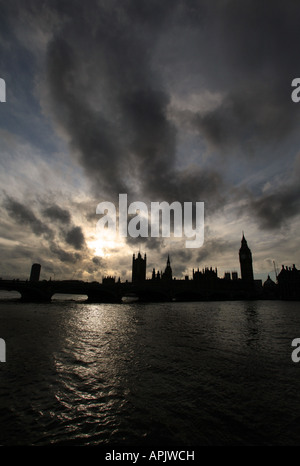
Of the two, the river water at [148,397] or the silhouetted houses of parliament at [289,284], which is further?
the silhouetted houses of parliament at [289,284]

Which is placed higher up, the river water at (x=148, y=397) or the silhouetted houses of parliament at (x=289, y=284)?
the silhouetted houses of parliament at (x=289, y=284)

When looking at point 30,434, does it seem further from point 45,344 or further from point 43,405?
point 45,344

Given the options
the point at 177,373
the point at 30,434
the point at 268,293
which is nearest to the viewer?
the point at 30,434

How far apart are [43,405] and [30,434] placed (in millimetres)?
1526

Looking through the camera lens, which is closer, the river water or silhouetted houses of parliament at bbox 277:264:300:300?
the river water

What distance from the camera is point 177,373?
401 inches

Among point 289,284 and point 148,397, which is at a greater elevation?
point 289,284

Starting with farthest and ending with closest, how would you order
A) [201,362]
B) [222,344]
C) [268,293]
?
[268,293], [222,344], [201,362]

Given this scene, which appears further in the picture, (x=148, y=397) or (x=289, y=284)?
(x=289, y=284)

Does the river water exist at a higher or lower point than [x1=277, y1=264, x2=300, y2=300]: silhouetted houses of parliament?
lower
